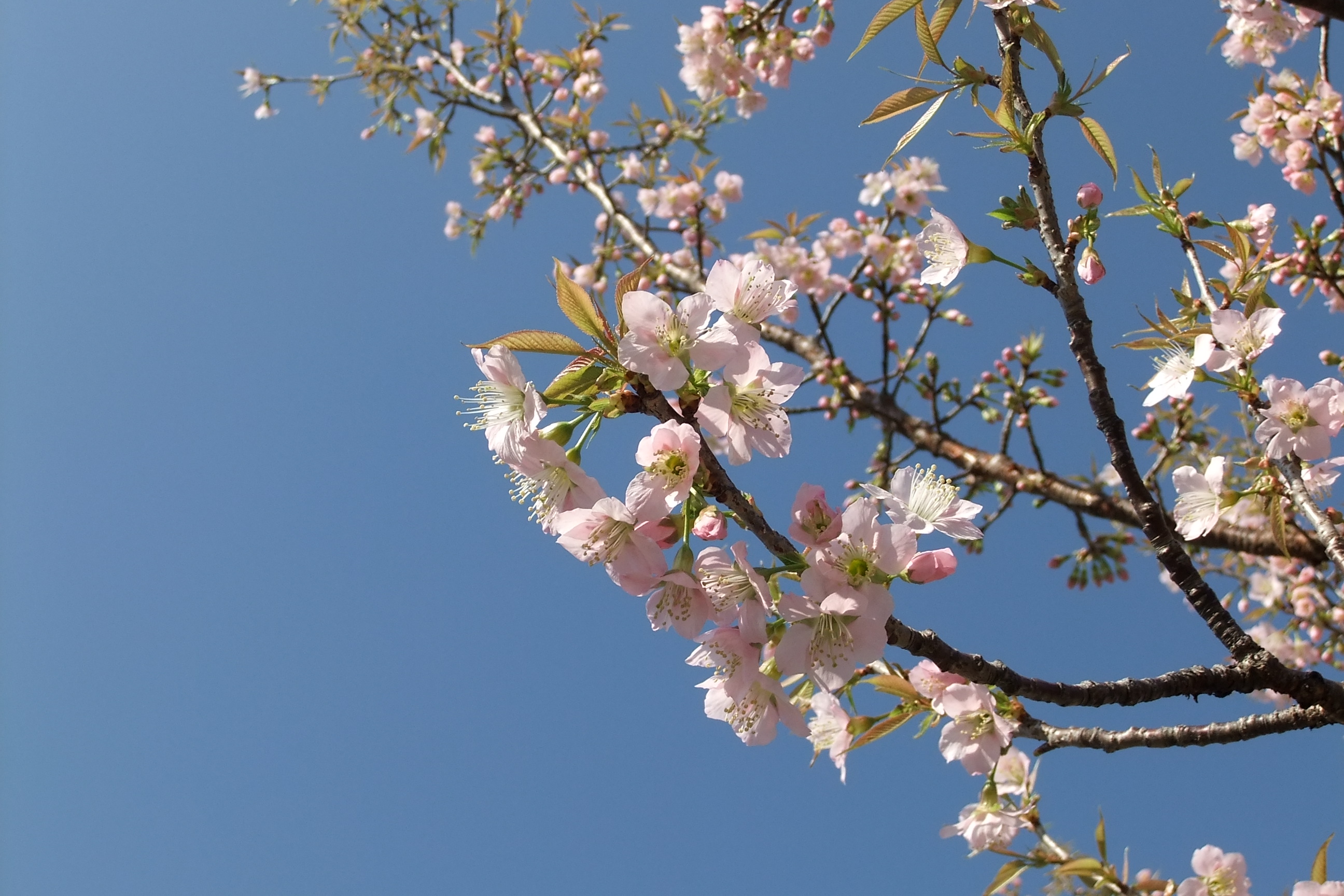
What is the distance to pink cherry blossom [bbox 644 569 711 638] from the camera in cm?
137

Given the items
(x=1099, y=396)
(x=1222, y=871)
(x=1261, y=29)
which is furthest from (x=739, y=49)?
(x=1222, y=871)

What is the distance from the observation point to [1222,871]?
7.27ft

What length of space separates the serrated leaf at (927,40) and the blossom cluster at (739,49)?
257 cm

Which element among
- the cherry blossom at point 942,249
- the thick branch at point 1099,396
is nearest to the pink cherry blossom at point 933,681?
the thick branch at point 1099,396

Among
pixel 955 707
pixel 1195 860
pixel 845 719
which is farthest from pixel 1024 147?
pixel 1195 860

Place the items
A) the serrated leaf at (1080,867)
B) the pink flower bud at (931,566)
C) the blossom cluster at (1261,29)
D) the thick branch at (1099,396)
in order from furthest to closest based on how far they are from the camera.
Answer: the blossom cluster at (1261,29) → the serrated leaf at (1080,867) → the thick branch at (1099,396) → the pink flower bud at (931,566)

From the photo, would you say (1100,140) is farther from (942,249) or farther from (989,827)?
(989,827)

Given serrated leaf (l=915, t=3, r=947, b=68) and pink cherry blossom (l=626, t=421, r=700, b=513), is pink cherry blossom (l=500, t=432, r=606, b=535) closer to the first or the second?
pink cherry blossom (l=626, t=421, r=700, b=513)

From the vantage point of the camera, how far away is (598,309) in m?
1.37

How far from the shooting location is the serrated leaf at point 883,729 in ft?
5.84

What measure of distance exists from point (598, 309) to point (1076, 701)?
112cm

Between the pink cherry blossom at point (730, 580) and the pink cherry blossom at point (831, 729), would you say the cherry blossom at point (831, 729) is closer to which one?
the pink cherry blossom at point (831, 729)

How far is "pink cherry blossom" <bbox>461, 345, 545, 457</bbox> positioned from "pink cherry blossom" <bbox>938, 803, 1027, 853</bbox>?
145 centimetres

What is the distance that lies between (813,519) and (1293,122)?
3.68 metres
